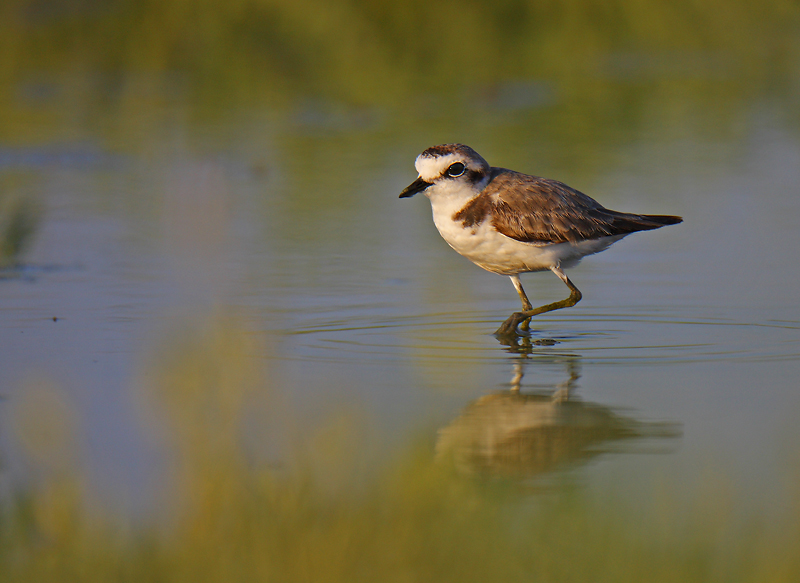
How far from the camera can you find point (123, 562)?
3.44 m

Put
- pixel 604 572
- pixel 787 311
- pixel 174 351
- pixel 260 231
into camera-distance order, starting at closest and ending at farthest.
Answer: pixel 604 572, pixel 174 351, pixel 787 311, pixel 260 231

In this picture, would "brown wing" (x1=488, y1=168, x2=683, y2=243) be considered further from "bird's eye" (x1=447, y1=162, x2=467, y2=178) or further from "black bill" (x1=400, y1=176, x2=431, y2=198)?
"black bill" (x1=400, y1=176, x2=431, y2=198)

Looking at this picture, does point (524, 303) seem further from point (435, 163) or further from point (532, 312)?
point (435, 163)

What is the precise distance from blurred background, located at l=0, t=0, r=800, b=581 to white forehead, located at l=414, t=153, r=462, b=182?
77 centimetres

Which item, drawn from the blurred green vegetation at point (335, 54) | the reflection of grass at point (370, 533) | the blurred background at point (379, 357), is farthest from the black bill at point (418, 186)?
the blurred green vegetation at point (335, 54)

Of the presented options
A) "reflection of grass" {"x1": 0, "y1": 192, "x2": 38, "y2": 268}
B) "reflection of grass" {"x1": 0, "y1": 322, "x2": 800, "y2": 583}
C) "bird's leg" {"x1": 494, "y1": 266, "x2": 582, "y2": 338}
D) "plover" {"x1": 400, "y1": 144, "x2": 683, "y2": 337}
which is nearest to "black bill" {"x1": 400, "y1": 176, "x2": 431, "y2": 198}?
"plover" {"x1": 400, "y1": 144, "x2": 683, "y2": 337}

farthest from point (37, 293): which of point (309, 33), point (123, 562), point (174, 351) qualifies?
point (309, 33)

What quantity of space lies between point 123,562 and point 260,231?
5864 millimetres

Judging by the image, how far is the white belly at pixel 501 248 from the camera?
6.51 m

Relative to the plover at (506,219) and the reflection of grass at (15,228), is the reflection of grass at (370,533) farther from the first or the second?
the reflection of grass at (15,228)

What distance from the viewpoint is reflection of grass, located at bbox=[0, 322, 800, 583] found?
3.38 meters

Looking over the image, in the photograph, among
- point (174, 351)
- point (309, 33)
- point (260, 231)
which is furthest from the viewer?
point (309, 33)

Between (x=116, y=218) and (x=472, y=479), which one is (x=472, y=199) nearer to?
(x=472, y=479)

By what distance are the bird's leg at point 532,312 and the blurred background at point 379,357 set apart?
0.38ft
